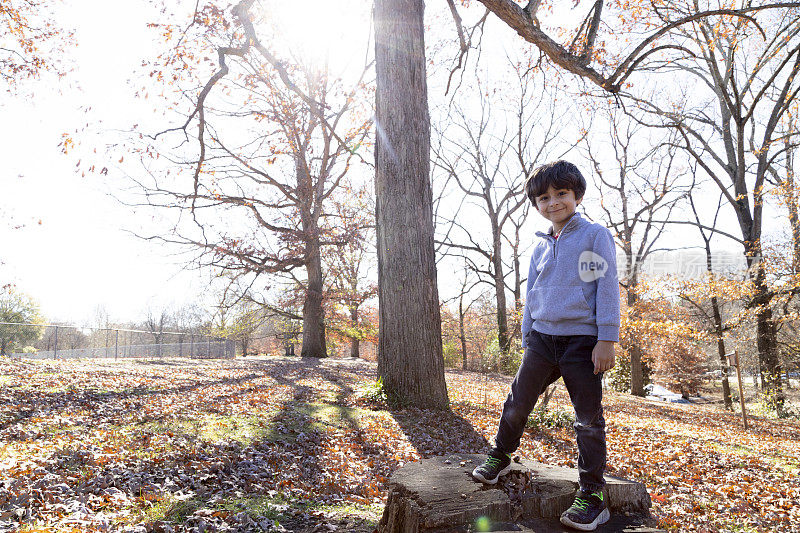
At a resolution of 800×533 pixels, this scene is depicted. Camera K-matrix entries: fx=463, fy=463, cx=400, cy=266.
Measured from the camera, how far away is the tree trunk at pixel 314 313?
1919 centimetres

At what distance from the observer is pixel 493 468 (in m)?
2.58

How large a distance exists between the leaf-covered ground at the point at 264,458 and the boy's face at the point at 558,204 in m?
2.29

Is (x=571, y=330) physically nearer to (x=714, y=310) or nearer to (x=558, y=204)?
(x=558, y=204)

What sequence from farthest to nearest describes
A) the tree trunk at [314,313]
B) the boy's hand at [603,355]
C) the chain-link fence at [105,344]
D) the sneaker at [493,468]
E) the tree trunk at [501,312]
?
the tree trunk at [501,312] < the tree trunk at [314,313] < the chain-link fence at [105,344] < the sneaker at [493,468] < the boy's hand at [603,355]

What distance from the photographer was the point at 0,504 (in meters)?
2.84

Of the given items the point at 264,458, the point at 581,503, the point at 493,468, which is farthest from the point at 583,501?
the point at 264,458

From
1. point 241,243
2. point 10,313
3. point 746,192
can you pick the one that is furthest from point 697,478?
point 10,313

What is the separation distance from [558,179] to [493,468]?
1674 millimetres

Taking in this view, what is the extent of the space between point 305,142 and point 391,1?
1198 cm

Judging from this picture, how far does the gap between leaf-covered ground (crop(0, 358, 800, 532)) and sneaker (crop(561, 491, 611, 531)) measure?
1.34 m

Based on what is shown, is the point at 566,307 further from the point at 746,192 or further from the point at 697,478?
the point at 746,192

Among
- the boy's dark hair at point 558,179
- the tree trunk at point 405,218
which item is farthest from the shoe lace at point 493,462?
the tree trunk at point 405,218

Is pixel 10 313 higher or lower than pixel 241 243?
lower

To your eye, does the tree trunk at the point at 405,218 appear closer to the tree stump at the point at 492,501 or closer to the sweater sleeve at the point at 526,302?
the sweater sleeve at the point at 526,302
